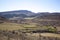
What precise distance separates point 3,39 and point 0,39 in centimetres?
28

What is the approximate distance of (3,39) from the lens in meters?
9.42

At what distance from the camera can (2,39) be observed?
934 centimetres

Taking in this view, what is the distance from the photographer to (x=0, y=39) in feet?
30.2

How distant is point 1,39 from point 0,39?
0.29 ft

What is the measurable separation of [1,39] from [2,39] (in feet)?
0.31

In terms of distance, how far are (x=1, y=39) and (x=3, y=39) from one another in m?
0.19
